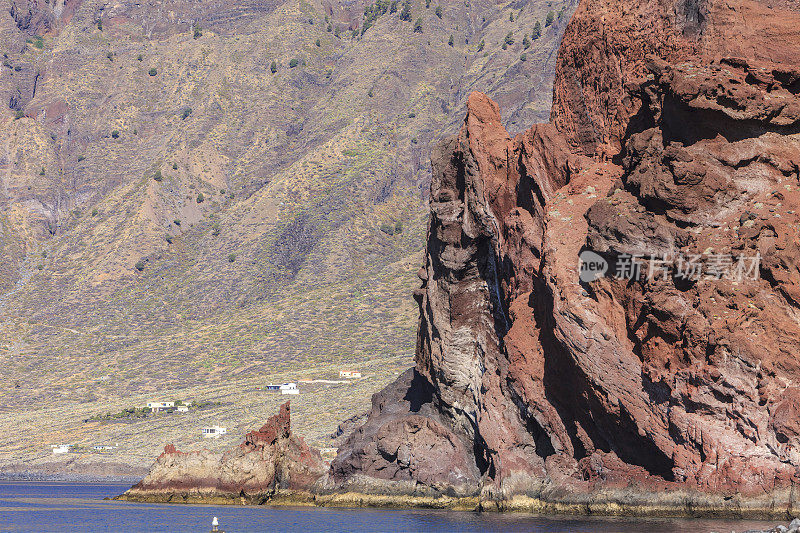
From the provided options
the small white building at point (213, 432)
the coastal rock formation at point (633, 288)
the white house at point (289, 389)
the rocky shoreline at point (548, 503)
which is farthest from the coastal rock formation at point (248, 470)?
the white house at point (289, 389)

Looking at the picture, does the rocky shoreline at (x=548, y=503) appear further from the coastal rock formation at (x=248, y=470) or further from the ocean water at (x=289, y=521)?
the ocean water at (x=289, y=521)

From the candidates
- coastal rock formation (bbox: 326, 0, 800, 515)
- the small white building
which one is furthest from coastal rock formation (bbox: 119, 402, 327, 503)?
the small white building

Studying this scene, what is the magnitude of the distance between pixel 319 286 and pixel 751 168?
126m

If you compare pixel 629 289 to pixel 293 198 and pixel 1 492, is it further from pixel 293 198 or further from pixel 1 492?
pixel 293 198

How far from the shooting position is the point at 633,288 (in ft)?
189

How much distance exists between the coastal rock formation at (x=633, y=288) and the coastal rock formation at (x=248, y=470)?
7.19 meters

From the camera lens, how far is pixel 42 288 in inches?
7603

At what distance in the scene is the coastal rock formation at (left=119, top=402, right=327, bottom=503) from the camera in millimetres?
81438

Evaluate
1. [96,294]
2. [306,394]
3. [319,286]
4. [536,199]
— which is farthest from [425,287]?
[96,294]

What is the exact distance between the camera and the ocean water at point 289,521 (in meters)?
53.4

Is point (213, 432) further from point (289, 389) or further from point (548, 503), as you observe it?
point (548, 503)

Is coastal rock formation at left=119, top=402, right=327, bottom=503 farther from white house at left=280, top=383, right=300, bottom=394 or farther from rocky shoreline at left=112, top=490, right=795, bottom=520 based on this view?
white house at left=280, top=383, right=300, bottom=394

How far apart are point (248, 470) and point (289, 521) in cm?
1370

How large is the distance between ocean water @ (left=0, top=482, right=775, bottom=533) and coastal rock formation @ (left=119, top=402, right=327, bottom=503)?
2.02 metres
